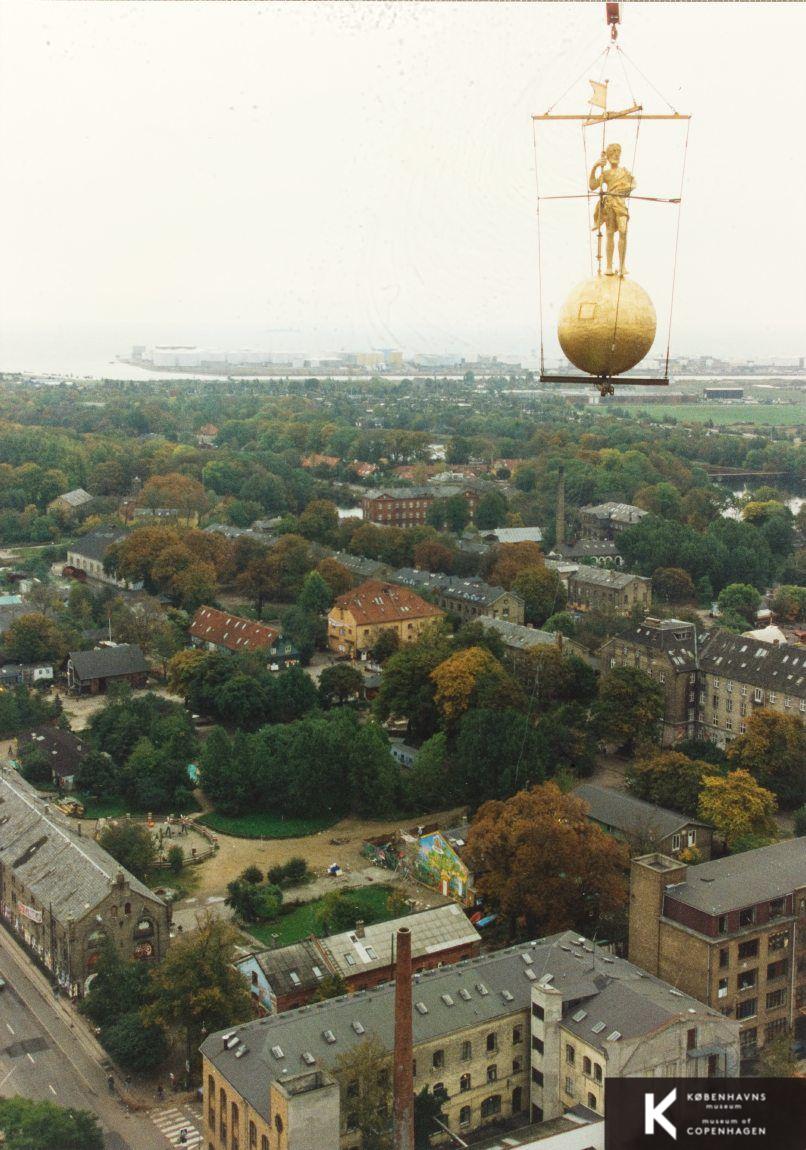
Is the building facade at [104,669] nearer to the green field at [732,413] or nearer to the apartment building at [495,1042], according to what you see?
the apartment building at [495,1042]

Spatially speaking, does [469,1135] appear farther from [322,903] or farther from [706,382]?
[706,382]

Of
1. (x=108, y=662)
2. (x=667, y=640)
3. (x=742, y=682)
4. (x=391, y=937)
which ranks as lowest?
(x=391, y=937)

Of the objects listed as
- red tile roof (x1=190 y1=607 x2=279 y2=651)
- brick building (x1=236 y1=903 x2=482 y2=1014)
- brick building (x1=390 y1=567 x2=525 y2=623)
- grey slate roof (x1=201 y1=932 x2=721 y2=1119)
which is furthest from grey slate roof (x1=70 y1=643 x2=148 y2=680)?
grey slate roof (x1=201 y1=932 x2=721 y2=1119)

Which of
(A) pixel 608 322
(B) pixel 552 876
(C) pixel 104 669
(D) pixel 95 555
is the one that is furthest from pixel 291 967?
(D) pixel 95 555

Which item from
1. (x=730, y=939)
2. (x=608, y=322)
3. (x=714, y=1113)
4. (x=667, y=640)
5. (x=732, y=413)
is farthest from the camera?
(x=732, y=413)

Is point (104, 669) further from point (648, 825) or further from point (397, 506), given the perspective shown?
point (397, 506)

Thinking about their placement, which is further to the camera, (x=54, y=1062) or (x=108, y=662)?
(x=108, y=662)
